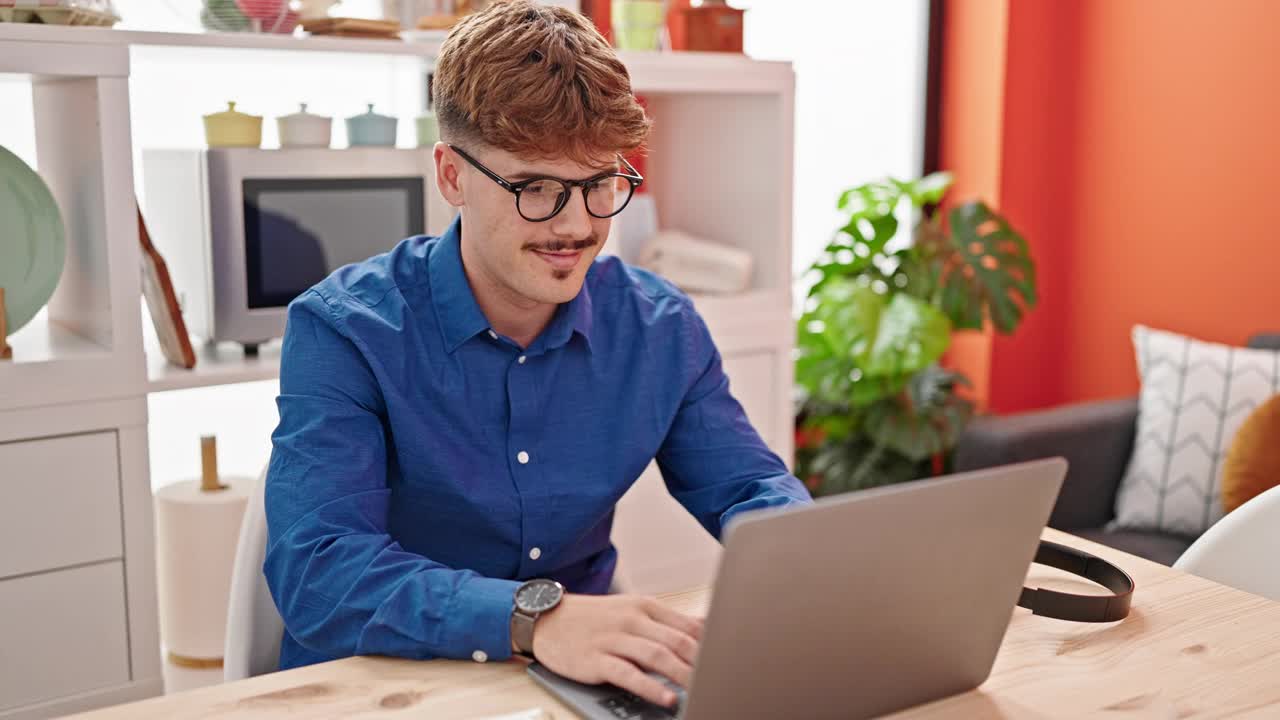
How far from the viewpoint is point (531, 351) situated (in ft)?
5.04

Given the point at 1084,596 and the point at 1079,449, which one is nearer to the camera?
the point at 1084,596

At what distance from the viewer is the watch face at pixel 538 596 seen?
1.16 metres

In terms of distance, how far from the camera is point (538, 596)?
117 cm

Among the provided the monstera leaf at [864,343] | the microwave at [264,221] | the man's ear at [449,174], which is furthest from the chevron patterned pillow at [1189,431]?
the man's ear at [449,174]

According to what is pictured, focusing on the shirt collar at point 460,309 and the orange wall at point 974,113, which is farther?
the orange wall at point 974,113

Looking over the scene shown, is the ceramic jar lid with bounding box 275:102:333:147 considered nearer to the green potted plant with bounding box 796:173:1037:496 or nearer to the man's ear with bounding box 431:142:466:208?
the man's ear with bounding box 431:142:466:208

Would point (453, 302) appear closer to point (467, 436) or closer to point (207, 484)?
point (467, 436)

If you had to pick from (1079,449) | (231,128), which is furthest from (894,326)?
(231,128)

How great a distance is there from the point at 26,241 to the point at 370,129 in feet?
2.23

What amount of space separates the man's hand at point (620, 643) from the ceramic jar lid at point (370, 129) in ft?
5.14

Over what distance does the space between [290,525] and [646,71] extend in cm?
157

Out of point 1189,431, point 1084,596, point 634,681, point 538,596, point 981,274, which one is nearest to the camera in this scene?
point 634,681

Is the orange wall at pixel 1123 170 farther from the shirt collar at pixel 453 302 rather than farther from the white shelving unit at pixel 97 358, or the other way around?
the shirt collar at pixel 453 302

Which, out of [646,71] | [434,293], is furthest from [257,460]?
[434,293]
